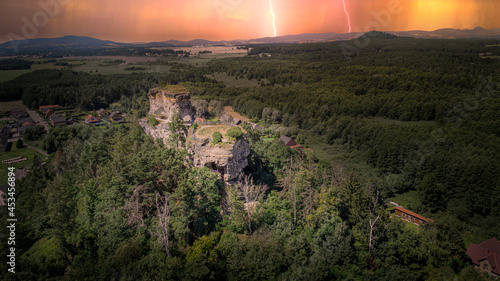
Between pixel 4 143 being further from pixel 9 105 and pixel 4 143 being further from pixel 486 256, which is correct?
pixel 486 256

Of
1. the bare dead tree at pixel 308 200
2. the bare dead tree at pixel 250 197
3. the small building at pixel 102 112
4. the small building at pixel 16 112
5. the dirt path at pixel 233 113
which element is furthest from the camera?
the small building at pixel 102 112

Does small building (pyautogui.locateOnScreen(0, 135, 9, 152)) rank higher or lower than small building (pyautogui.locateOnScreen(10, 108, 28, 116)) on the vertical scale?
lower

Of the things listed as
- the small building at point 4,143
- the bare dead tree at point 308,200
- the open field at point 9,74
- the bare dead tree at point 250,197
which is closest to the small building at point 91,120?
the small building at point 4,143

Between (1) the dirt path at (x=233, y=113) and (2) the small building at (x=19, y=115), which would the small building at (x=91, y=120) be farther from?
(1) the dirt path at (x=233, y=113)

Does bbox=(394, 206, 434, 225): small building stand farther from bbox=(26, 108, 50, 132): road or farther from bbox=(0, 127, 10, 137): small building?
bbox=(0, 127, 10, 137): small building

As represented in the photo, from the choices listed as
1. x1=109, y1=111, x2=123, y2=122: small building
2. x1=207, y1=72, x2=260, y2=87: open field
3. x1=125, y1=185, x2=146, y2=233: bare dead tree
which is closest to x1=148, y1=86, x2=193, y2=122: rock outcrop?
x1=125, y1=185, x2=146, y2=233: bare dead tree

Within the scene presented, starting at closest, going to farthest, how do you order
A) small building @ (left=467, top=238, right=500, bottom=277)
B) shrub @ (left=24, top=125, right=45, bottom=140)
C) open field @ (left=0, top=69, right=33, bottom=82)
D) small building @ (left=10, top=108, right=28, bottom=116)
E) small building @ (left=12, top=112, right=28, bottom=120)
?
small building @ (left=467, top=238, right=500, bottom=277) → shrub @ (left=24, top=125, right=45, bottom=140) → small building @ (left=12, top=112, right=28, bottom=120) → small building @ (left=10, top=108, right=28, bottom=116) → open field @ (left=0, top=69, right=33, bottom=82)

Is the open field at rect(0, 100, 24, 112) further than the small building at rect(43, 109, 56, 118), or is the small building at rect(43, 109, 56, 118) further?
the open field at rect(0, 100, 24, 112)
